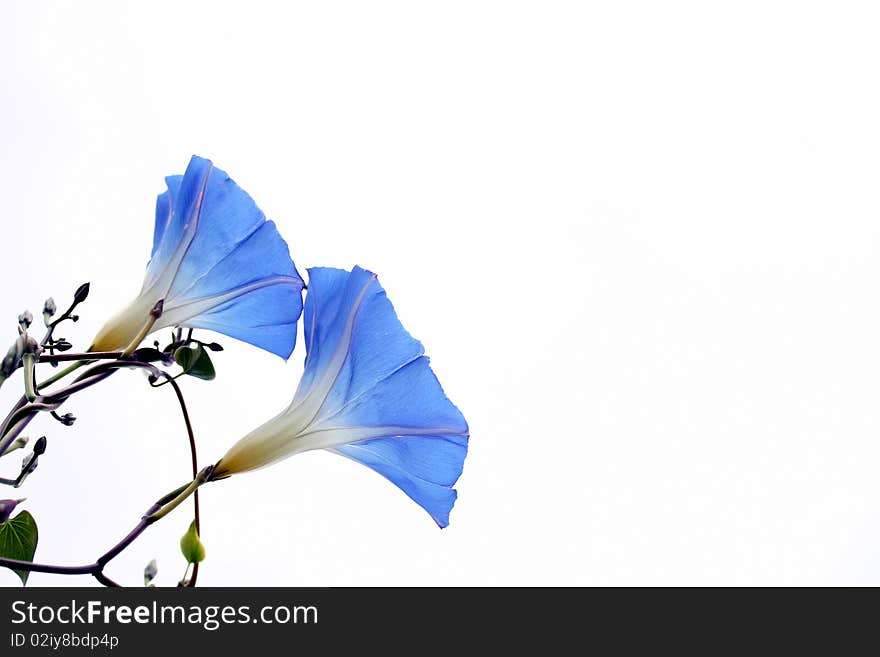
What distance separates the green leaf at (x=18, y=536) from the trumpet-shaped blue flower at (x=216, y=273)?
17 centimetres

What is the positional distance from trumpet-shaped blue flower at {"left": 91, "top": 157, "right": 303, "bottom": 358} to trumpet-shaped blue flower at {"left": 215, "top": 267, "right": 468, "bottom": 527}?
4cm

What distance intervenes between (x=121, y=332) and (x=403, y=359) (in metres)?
0.28

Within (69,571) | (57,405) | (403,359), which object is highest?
(403,359)

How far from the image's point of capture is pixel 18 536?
33.4 inches

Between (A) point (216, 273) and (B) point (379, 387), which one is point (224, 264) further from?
(B) point (379, 387)

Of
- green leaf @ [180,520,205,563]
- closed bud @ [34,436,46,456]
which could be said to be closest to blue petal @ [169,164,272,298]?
closed bud @ [34,436,46,456]

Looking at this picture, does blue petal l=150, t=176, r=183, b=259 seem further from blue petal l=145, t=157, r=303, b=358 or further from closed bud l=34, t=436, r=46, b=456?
closed bud l=34, t=436, r=46, b=456

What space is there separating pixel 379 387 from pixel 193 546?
0.27 metres

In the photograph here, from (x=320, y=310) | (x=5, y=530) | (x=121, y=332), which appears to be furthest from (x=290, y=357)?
(x=5, y=530)

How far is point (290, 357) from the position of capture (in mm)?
959

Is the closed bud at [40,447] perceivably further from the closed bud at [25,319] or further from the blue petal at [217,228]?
the blue petal at [217,228]

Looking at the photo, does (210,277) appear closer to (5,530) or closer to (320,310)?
(320,310)

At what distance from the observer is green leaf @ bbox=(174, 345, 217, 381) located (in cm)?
86

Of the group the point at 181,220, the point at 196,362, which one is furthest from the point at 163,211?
the point at 196,362
